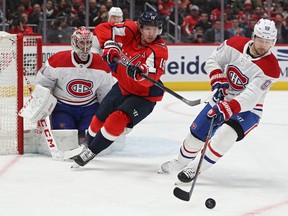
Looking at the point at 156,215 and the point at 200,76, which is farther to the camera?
the point at 200,76

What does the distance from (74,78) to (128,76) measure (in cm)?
58

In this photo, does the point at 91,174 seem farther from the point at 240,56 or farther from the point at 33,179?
the point at 240,56

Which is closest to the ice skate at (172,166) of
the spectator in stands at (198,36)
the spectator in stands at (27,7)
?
the spectator in stands at (27,7)

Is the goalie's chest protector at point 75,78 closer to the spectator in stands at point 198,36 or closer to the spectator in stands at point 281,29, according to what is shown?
the spectator in stands at point 198,36

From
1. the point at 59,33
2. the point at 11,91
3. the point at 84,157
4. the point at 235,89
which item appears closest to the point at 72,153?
the point at 84,157

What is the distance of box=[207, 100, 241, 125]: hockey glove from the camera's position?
3.43m

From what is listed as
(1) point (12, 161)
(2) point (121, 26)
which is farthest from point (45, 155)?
(2) point (121, 26)

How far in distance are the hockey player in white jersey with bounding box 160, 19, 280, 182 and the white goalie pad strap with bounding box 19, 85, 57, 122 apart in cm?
100

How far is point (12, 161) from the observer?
423cm

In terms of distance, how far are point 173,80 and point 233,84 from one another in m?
4.88

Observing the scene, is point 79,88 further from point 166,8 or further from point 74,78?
point 166,8

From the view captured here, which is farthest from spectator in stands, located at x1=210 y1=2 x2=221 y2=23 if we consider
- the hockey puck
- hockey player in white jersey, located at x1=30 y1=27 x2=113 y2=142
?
the hockey puck

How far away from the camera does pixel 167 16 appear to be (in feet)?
29.4

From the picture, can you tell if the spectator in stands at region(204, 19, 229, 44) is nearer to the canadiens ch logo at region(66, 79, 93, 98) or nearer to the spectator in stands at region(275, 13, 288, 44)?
the spectator in stands at region(275, 13, 288, 44)
